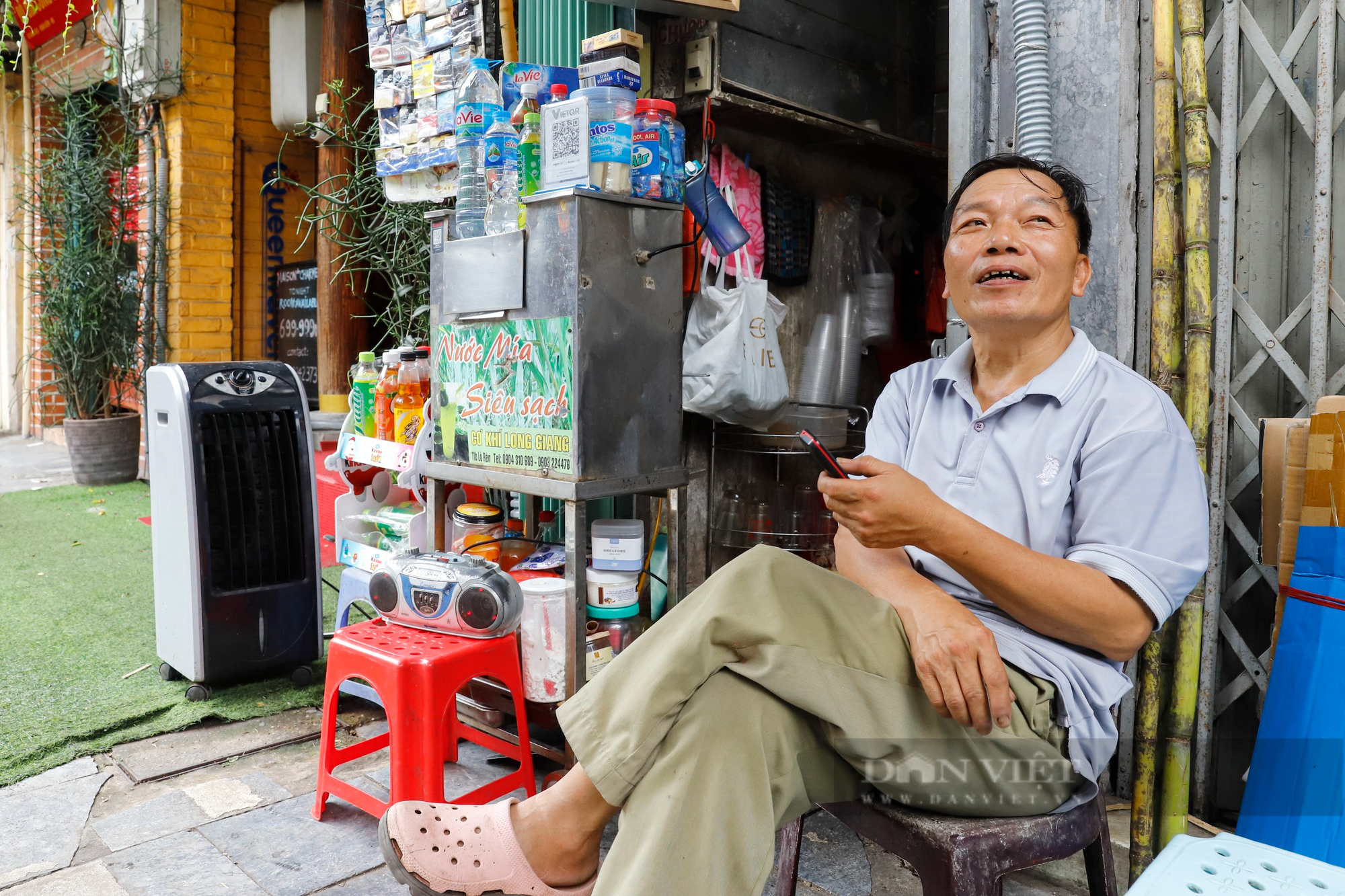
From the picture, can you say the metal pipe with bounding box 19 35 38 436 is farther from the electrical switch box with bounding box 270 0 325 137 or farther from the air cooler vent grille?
the air cooler vent grille

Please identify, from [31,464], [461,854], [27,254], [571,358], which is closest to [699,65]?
[571,358]

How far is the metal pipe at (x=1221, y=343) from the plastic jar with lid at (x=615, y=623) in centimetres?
131

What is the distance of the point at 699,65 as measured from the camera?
2.72m

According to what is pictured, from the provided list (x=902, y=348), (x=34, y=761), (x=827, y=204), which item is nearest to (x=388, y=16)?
(x=827, y=204)

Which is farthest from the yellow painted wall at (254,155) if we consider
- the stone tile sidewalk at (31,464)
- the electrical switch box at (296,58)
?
the stone tile sidewalk at (31,464)

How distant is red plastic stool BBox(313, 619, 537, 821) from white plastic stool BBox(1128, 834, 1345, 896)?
1.44m

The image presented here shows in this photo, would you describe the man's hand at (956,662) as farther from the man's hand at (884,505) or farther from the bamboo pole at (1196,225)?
the bamboo pole at (1196,225)

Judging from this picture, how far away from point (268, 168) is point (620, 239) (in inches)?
192

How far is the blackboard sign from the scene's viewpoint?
5820mm

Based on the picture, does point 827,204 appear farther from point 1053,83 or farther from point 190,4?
point 190,4

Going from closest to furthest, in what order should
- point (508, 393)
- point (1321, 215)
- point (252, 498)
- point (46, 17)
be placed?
point (1321, 215) → point (508, 393) → point (252, 498) → point (46, 17)

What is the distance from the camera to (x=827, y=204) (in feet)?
11.5

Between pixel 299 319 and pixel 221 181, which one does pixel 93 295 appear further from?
pixel 299 319

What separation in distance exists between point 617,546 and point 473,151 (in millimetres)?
1151
